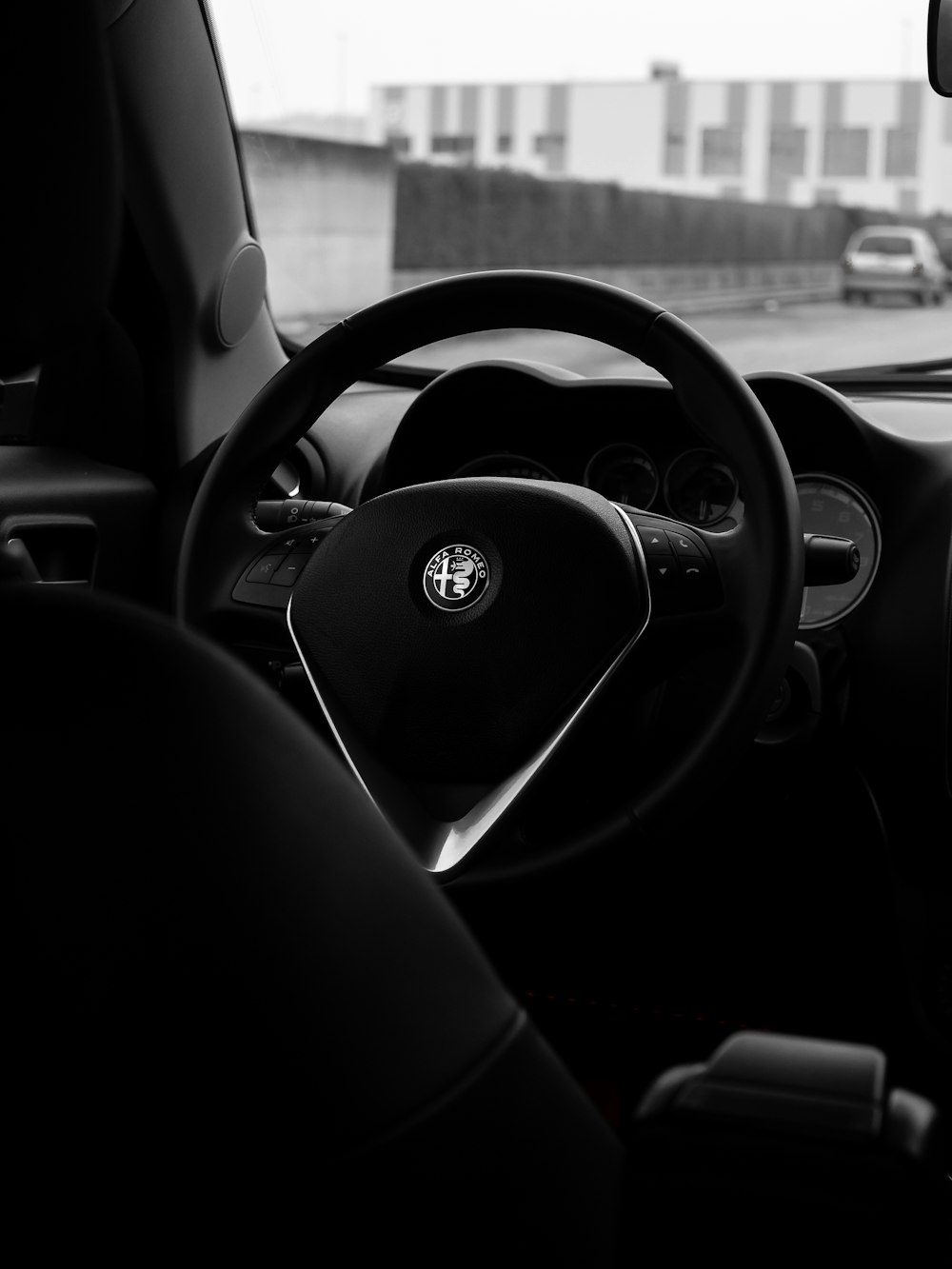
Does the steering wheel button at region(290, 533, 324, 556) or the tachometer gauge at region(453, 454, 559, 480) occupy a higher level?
the tachometer gauge at region(453, 454, 559, 480)

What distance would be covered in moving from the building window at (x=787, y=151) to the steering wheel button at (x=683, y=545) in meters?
24.7

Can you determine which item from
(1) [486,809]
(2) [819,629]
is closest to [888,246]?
(2) [819,629]

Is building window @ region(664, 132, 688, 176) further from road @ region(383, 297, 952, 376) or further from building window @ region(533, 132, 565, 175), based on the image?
road @ region(383, 297, 952, 376)

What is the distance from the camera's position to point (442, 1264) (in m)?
0.74

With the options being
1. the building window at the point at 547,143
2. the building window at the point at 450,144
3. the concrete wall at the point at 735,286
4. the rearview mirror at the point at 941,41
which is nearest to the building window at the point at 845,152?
the building window at the point at 547,143

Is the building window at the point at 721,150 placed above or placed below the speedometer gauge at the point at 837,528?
above

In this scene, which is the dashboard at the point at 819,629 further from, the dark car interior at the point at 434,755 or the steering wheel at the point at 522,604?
the steering wheel at the point at 522,604

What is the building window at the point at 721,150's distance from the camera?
25.3 m

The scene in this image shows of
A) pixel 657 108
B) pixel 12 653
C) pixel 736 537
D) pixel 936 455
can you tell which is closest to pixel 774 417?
pixel 936 455

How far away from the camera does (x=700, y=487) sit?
6.58ft

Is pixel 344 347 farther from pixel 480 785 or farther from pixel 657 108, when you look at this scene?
pixel 657 108

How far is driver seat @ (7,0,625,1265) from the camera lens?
72 cm

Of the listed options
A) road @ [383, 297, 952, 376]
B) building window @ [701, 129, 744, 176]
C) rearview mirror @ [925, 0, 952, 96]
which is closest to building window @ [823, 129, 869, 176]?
building window @ [701, 129, 744, 176]

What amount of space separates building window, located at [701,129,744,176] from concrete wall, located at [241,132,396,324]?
21.5 metres
